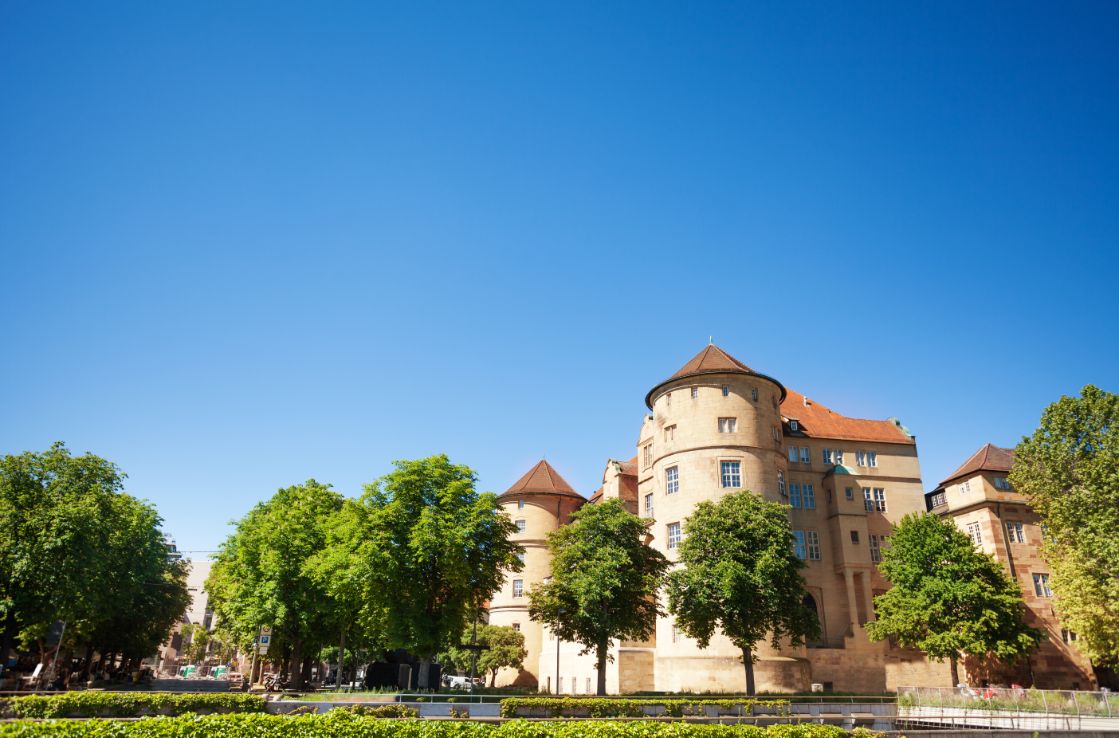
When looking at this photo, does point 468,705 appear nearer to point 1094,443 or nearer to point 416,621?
point 416,621

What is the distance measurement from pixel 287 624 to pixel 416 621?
12.3 meters

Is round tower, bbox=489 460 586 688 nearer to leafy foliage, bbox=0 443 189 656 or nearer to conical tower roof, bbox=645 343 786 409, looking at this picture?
conical tower roof, bbox=645 343 786 409

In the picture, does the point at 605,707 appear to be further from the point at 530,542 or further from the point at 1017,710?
the point at 530,542

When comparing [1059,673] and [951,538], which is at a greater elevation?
[951,538]

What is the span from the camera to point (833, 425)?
62500 mm

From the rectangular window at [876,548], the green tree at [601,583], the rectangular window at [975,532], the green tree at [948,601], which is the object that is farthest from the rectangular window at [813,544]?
the green tree at [601,583]

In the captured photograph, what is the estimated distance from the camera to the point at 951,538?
4719 centimetres

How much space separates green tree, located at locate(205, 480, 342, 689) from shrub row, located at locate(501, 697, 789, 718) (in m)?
17.9

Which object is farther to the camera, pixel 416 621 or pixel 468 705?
pixel 416 621

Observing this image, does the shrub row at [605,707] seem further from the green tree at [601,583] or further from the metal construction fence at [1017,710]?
the green tree at [601,583]

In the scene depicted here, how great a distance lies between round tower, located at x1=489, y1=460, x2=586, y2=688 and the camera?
2532 inches

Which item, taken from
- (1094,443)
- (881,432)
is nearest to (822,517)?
(881,432)

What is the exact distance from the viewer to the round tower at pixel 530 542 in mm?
64312

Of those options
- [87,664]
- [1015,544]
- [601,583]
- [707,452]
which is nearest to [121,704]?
[601,583]
